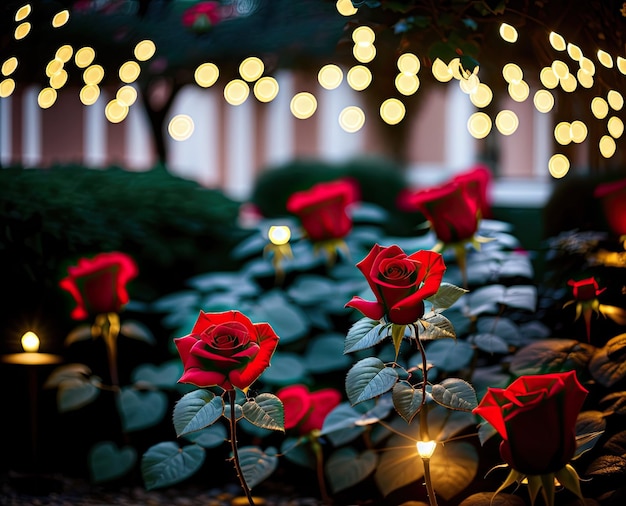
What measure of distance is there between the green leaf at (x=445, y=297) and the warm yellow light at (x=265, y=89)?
53 cm

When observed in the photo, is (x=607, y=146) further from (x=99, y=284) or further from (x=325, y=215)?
(x=99, y=284)

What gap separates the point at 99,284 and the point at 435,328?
72 centimetres

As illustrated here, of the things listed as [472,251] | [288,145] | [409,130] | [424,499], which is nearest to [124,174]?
[472,251]

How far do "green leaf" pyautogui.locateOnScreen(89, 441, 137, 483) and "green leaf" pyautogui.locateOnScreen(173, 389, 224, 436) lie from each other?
549 mm

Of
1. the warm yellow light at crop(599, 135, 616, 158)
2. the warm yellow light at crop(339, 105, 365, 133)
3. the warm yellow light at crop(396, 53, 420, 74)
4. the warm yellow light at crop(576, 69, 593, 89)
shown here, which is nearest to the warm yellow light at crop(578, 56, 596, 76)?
the warm yellow light at crop(576, 69, 593, 89)

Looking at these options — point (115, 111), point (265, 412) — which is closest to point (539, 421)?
point (265, 412)

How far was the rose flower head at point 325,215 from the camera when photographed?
5.09 ft

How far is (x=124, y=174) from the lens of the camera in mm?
1925

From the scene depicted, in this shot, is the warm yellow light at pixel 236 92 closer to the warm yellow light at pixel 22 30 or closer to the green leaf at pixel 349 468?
the warm yellow light at pixel 22 30

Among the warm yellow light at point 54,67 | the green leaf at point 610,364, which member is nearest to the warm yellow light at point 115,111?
the warm yellow light at point 54,67

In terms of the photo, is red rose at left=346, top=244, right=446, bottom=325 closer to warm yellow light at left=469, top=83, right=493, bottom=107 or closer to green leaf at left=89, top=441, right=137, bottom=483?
warm yellow light at left=469, top=83, right=493, bottom=107

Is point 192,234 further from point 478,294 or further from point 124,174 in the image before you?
point 478,294

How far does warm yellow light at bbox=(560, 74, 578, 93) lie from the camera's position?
1.15m

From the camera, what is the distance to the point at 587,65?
116 cm
